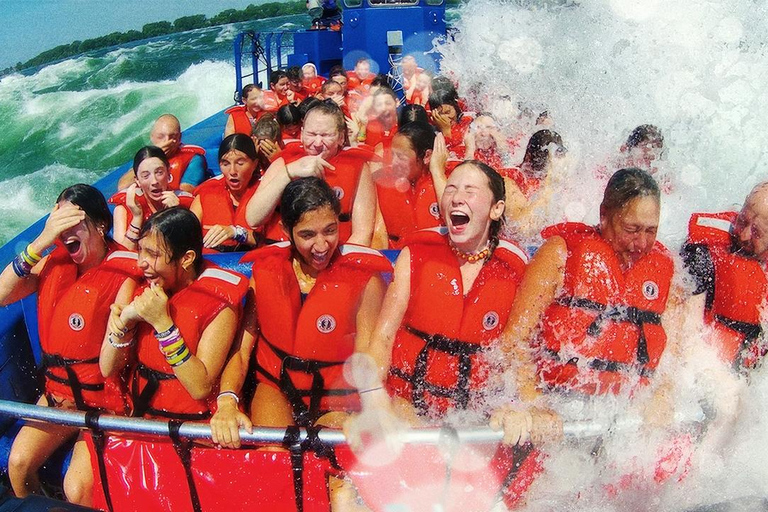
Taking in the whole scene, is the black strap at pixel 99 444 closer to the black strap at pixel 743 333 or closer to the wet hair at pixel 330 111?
the wet hair at pixel 330 111

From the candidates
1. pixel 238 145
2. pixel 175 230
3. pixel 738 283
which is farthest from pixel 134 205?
pixel 738 283

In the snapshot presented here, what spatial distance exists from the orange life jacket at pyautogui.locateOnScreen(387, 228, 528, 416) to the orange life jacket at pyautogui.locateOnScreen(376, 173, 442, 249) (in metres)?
1.30

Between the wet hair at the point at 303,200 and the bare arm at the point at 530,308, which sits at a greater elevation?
the wet hair at the point at 303,200

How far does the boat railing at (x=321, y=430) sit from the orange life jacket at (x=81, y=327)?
1.36 feet

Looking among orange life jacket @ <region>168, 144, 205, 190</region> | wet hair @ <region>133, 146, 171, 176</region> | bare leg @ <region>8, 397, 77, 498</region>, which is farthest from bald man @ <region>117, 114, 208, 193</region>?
bare leg @ <region>8, 397, 77, 498</region>

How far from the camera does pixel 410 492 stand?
1.86 metres

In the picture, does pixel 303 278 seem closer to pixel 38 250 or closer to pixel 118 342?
pixel 118 342

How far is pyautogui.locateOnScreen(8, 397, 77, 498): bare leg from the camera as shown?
2.28 metres

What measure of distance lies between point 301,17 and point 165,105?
67.6ft

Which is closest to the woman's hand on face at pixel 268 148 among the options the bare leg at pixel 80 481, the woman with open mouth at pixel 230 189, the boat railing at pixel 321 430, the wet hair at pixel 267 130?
the wet hair at pixel 267 130

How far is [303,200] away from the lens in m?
2.04

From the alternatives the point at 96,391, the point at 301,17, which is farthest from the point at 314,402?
the point at 301,17

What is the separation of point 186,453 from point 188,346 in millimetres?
350

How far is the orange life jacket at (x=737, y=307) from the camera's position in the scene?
2.12 metres
